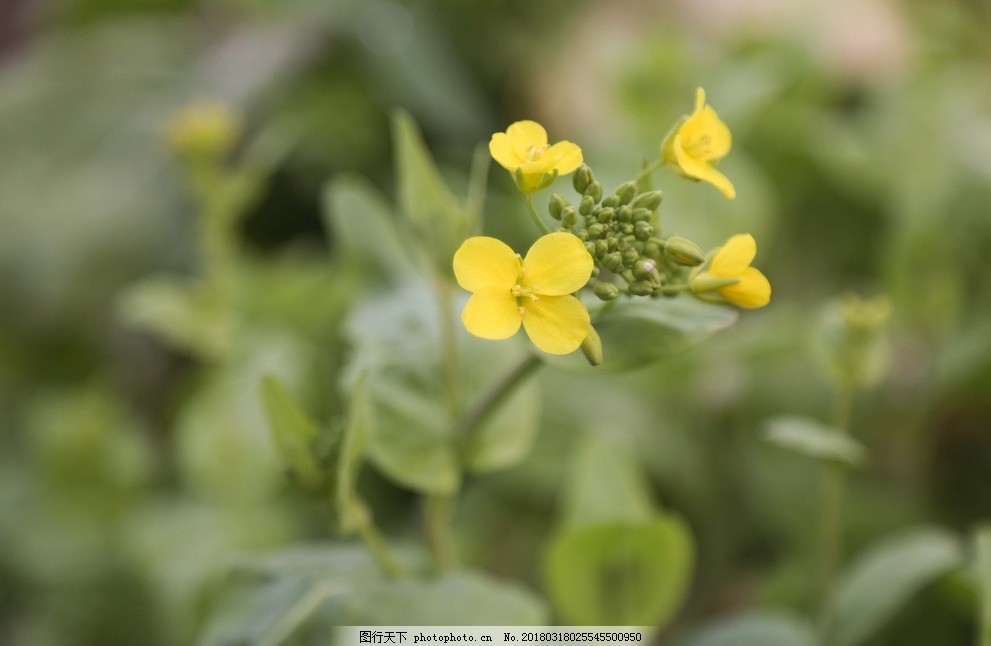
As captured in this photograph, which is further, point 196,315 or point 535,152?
point 196,315

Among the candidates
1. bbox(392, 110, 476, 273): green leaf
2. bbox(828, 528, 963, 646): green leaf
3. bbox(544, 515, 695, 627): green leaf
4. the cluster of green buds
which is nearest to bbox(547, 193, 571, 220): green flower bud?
the cluster of green buds

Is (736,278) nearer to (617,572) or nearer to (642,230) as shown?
(642,230)

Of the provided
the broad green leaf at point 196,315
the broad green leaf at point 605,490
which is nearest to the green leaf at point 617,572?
the broad green leaf at point 605,490

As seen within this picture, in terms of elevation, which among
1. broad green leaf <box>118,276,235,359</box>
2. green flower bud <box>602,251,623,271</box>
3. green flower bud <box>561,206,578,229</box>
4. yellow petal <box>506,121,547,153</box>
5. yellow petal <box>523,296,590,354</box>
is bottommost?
yellow petal <box>523,296,590,354</box>

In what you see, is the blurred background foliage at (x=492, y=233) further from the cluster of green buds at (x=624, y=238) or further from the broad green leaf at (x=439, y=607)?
the cluster of green buds at (x=624, y=238)

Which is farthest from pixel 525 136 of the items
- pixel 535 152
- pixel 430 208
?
pixel 430 208

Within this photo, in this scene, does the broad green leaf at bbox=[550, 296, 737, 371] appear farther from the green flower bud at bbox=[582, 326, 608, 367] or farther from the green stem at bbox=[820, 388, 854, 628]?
the green stem at bbox=[820, 388, 854, 628]

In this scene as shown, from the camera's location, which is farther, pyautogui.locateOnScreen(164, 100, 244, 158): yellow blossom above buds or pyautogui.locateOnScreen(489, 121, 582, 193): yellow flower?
pyautogui.locateOnScreen(164, 100, 244, 158): yellow blossom above buds
